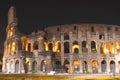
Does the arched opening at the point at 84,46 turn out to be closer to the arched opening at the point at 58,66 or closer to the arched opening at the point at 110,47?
the arched opening at the point at 110,47

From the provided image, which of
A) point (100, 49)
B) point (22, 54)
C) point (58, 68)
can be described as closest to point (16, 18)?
point (22, 54)

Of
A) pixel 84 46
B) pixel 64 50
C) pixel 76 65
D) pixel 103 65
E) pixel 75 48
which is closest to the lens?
pixel 103 65

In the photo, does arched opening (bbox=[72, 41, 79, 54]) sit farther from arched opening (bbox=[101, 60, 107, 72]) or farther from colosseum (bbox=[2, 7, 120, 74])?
arched opening (bbox=[101, 60, 107, 72])

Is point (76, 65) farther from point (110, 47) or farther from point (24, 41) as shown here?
point (24, 41)

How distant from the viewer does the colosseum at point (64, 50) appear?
198 ft

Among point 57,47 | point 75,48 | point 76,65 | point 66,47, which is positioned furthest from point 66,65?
point 75,48

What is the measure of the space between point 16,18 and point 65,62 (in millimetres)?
16315

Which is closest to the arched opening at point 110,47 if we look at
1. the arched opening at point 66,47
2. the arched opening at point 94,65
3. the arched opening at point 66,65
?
the arched opening at point 94,65

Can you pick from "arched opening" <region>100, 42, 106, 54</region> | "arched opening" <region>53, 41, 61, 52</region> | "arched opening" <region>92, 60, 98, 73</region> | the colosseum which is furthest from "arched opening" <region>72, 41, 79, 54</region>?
"arched opening" <region>100, 42, 106, 54</region>

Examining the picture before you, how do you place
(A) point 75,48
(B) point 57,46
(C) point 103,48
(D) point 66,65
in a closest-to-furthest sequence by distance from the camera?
(D) point 66,65, (C) point 103,48, (B) point 57,46, (A) point 75,48

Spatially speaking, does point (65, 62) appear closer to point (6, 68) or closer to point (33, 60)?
point (33, 60)

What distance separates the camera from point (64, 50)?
6794 centimetres

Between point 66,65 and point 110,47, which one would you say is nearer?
point 66,65

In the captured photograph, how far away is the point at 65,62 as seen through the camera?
64062 millimetres
